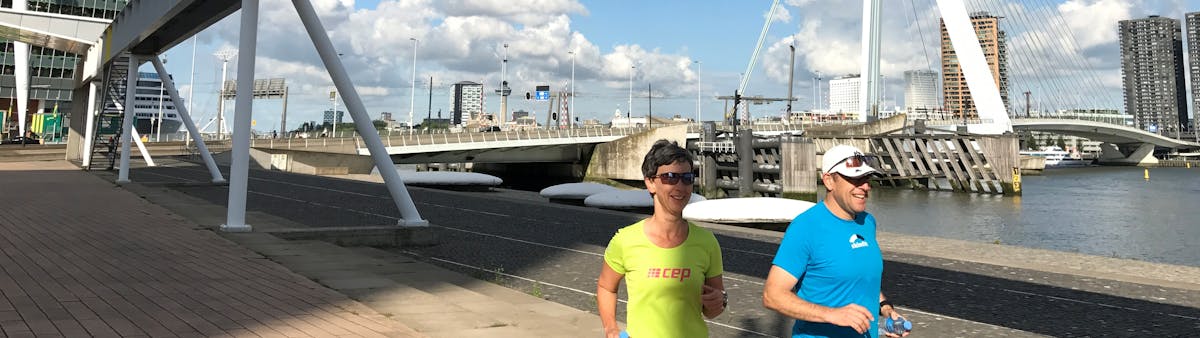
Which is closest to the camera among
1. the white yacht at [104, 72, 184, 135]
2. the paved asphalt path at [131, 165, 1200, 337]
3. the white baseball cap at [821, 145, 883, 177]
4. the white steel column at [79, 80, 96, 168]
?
the white baseball cap at [821, 145, 883, 177]

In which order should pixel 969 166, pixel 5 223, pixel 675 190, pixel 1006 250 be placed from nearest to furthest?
pixel 675 190 < pixel 5 223 < pixel 1006 250 < pixel 969 166

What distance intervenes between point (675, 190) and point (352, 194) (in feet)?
78.3

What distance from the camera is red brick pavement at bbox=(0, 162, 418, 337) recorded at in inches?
238

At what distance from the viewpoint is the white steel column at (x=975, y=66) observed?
5738 cm

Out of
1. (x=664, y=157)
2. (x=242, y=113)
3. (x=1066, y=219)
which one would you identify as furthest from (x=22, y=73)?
(x=664, y=157)

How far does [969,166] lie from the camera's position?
60.2 metres

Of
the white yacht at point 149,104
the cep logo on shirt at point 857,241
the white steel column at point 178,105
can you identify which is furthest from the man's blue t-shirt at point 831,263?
the white yacht at point 149,104

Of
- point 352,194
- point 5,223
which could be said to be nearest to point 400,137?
point 352,194

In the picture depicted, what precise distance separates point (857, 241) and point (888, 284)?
27.9 feet

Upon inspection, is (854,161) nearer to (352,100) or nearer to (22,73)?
(352,100)

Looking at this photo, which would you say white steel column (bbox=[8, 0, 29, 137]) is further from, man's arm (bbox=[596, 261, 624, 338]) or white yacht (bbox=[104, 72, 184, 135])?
white yacht (bbox=[104, 72, 184, 135])

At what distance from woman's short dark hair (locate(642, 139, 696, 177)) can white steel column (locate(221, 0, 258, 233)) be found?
36.5 ft

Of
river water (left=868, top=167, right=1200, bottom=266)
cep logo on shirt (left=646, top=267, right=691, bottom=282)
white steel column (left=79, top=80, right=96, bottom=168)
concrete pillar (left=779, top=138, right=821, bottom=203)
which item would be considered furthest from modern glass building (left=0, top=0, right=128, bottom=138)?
cep logo on shirt (left=646, top=267, right=691, bottom=282)

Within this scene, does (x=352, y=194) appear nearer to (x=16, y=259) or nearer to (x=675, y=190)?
(x=16, y=259)
